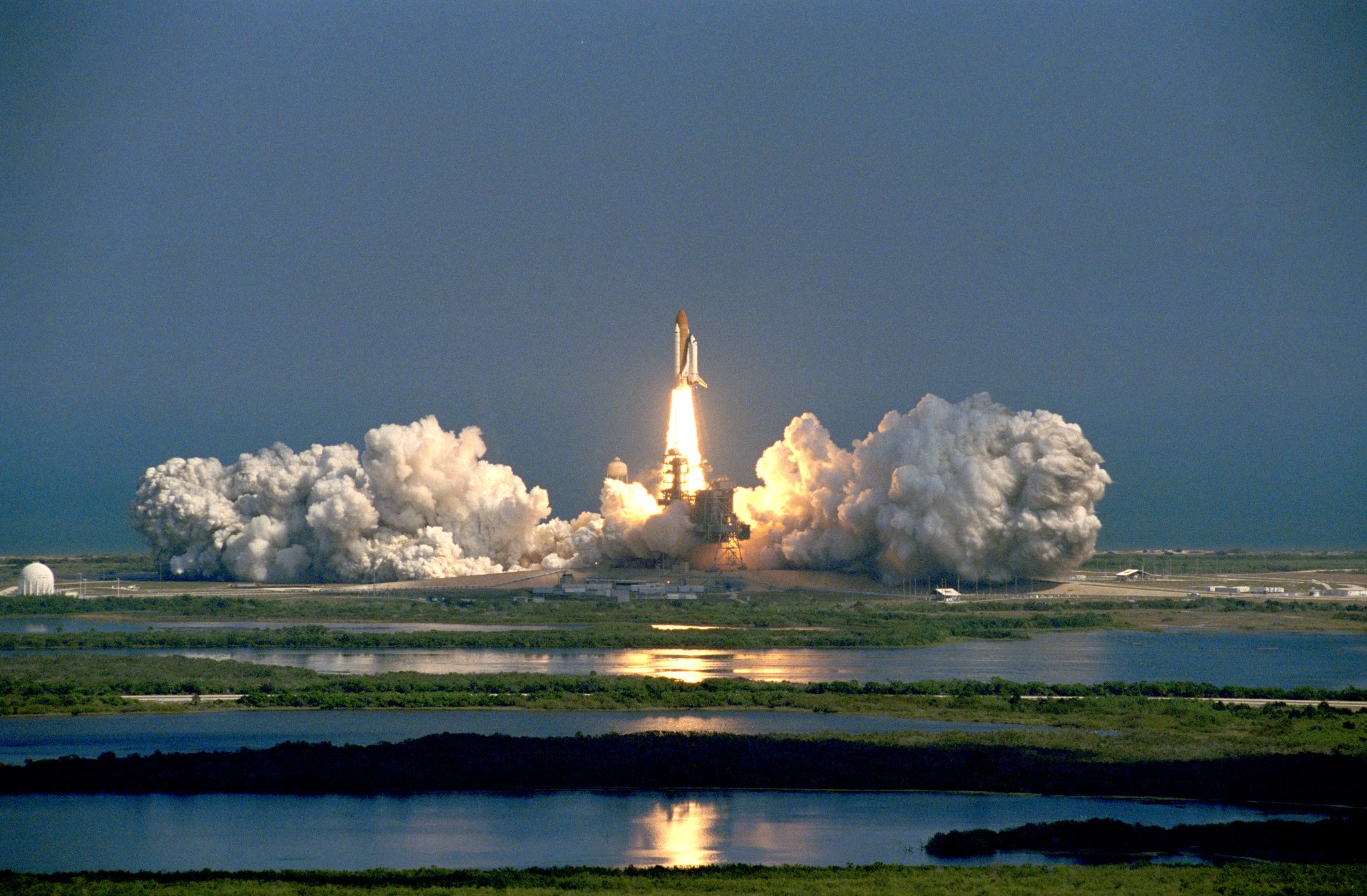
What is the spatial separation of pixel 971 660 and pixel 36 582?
47932 mm

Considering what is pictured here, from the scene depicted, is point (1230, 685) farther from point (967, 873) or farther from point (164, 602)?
point (164, 602)

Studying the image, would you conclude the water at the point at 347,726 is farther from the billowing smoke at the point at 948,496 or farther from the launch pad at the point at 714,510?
the launch pad at the point at 714,510

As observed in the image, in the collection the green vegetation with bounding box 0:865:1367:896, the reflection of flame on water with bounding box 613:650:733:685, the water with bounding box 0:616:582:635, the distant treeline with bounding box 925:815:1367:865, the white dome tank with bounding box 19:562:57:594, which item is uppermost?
the white dome tank with bounding box 19:562:57:594

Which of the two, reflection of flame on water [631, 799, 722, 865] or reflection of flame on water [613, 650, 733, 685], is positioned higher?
reflection of flame on water [613, 650, 733, 685]

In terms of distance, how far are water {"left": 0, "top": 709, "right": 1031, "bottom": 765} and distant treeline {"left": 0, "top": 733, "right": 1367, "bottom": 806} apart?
2.65 meters

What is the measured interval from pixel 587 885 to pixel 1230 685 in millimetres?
25873

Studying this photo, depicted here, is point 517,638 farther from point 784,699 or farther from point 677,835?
point 677,835

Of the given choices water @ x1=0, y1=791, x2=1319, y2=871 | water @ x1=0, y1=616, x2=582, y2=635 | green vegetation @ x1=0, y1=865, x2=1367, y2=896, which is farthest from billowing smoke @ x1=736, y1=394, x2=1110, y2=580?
green vegetation @ x1=0, y1=865, x2=1367, y2=896

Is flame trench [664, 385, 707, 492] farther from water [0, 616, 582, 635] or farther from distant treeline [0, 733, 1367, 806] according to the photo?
distant treeline [0, 733, 1367, 806]

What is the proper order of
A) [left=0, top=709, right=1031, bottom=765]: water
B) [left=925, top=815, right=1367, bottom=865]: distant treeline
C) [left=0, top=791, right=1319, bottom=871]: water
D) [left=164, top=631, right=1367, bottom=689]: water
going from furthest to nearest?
[left=164, top=631, right=1367, bottom=689]: water → [left=0, top=709, right=1031, bottom=765]: water → [left=0, top=791, right=1319, bottom=871]: water → [left=925, top=815, right=1367, bottom=865]: distant treeline

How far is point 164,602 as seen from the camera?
80.9 metres

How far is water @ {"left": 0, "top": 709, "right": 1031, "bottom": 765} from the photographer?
43.9 m

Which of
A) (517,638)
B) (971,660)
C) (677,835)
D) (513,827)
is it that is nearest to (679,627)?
(517,638)

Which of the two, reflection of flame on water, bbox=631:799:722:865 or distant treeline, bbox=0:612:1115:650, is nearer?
reflection of flame on water, bbox=631:799:722:865
